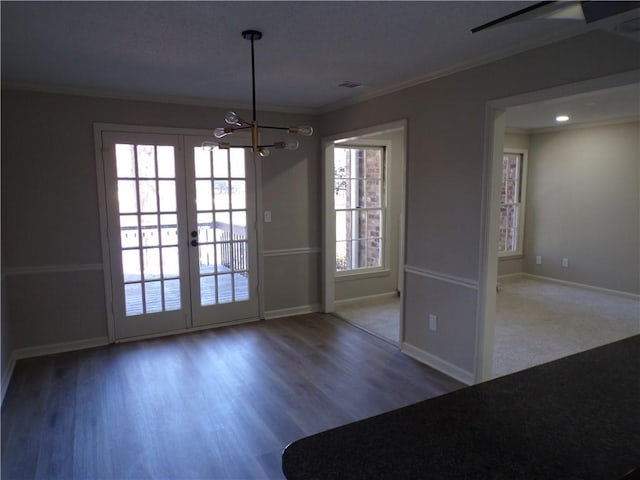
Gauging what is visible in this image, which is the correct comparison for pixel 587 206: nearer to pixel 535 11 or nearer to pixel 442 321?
pixel 442 321

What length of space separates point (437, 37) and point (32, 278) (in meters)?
3.92

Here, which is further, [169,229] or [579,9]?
[169,229]

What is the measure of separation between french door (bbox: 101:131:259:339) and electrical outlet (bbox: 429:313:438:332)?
213 centimetres

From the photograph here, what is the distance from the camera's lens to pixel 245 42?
8.64 ft

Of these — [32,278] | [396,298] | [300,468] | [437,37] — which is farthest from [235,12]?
[396,298]

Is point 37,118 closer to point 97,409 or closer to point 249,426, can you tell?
point 97,409

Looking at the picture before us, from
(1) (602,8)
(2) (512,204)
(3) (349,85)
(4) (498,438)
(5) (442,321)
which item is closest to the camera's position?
(1) (602,8)

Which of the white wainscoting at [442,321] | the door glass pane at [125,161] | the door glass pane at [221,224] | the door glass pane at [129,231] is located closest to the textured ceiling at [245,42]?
the door glass pane at [125,161]

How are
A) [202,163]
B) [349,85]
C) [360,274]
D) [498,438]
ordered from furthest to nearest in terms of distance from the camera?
[360,274], [202,163], [349,85], [498,438]

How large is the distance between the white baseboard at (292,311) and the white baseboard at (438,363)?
5.12ft

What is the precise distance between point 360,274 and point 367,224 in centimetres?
70

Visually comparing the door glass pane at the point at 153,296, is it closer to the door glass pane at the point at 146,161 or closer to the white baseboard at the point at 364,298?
the door glass pane at the point at 146,161

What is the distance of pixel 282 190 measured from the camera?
16.2ft

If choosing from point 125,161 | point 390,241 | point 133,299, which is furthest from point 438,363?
point 125,161
